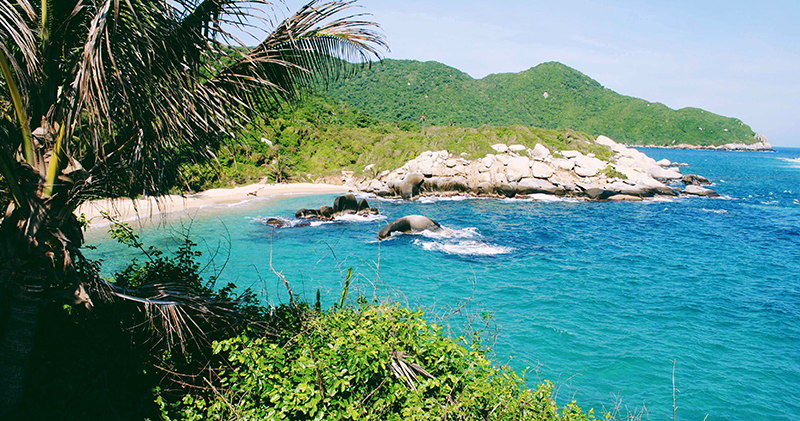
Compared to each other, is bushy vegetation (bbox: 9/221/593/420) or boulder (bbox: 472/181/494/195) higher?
boulder (bbox: 472/181/494/195)

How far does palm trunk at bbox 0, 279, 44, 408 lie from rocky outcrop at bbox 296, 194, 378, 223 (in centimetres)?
2238

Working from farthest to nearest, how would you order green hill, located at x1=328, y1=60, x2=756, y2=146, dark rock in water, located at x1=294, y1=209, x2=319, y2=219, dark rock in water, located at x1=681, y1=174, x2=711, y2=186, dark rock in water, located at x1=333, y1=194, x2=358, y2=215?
1. green hill, located at x1=328, y1=60, x2=756, y2=146
2. dark rock in water, located at x1=681, y1=174, x2=711, y2=186
3. dark rock in water, located at x1=333, y1=194, x2=358, y2=215
4. dark rock in water, located at x1=294, y1=209, x2=319, y2=219

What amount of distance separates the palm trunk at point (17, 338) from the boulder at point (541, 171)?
1470 inches

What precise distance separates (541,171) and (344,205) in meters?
20.1

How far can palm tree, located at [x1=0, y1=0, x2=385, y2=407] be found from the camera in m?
3.22

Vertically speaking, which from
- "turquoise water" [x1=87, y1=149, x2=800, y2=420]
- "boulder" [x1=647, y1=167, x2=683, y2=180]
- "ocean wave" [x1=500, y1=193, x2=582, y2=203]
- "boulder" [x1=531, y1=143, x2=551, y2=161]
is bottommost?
"turquoise water" [x1=87, y1=149, x2=800, y2=420]

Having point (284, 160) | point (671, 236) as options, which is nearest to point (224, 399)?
point (671, 236)

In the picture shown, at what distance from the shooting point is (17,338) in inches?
148

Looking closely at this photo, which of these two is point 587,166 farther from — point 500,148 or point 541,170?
point 500,148

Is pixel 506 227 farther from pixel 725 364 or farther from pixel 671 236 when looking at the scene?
pixel 725 364

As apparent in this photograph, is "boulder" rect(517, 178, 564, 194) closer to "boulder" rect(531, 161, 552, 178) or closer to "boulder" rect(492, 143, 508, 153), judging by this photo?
"boulder" rect(531, 161, 552, 178)

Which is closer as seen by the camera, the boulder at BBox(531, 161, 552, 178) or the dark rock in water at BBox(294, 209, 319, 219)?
the dark rock in water at BBox(294, 209, 319, 219)

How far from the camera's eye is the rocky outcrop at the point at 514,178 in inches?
1418

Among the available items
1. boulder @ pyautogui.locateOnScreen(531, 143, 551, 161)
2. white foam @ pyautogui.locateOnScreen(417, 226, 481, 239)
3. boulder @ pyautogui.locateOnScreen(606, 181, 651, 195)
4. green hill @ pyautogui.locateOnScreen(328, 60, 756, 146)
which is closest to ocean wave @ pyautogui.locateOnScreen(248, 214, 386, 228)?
white foam @ pyautogui.locateOnScreen(417, 226, 481, 239)
